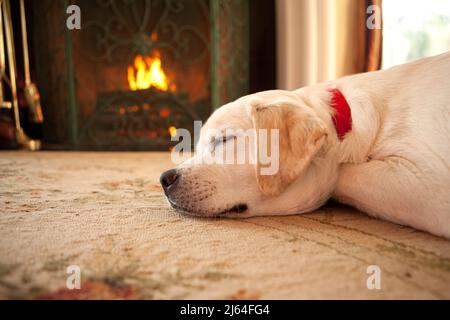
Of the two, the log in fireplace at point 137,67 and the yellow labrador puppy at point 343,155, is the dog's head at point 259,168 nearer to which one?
the yellow labrador puppy at point 343,155

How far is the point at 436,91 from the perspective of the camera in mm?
1053

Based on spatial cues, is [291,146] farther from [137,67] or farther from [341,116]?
[137,67]

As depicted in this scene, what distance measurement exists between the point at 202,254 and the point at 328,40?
2.71 metres

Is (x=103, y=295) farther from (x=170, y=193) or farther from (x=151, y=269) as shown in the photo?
(x=170, y=193)

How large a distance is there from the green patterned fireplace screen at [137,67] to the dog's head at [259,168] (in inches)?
95.9

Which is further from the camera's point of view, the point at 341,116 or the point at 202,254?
the point at 341,116

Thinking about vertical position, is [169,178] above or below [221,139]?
below

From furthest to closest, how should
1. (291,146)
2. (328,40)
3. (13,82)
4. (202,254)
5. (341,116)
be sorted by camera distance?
(13,82) → (328,40) → (341,116) → (291,146) → (202,254)

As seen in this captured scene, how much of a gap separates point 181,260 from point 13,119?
343 cm

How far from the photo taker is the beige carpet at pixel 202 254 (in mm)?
659

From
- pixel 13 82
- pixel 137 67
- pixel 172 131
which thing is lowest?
pixel 172 131

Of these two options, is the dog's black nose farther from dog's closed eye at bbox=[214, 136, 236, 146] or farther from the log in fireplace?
the log in fireplace

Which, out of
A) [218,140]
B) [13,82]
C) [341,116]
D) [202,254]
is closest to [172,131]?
[13,82]

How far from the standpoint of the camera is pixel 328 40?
3.04m
